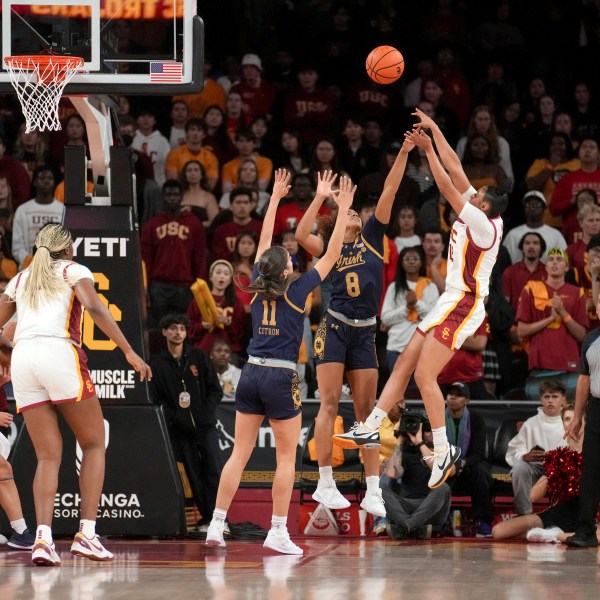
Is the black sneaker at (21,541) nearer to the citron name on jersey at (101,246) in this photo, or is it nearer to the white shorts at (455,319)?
the citron name on jersey at (101,246)

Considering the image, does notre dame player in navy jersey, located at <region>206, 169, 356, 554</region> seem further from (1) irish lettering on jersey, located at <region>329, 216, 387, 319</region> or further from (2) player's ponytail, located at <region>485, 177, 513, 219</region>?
(2) player's ponytail, located at <region>485, 177, 513, 219</region>

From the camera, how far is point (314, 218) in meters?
9.61

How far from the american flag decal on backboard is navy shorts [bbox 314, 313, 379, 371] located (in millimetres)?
2383

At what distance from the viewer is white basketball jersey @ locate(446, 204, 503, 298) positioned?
30.8 feet

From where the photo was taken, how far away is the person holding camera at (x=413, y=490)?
427 inches

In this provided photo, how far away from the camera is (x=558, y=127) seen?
1641cm

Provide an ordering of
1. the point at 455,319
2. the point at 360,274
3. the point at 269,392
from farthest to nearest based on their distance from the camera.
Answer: the point at 360,274, the point at 455,319, the point at 269,392

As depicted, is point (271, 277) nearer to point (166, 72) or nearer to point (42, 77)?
point (166, 72)

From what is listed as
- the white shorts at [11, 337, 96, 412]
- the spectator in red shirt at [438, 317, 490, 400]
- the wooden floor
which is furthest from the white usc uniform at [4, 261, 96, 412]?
the spectator in red shirt at [438, 317, 490, 400]

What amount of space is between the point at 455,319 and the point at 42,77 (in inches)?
154

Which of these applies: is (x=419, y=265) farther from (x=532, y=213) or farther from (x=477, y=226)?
(x=477, y=226)

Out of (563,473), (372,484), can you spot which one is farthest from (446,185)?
(563,473)

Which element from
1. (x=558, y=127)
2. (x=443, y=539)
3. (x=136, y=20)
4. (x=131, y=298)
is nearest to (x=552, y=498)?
(x=443, y=539)

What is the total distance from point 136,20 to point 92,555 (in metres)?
4.60
